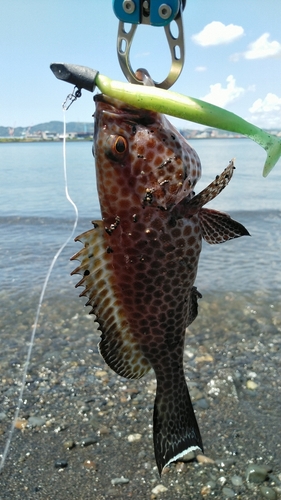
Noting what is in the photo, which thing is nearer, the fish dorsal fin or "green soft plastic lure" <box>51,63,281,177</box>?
"green soft plastic lure" <box>51,63,281,177</box>

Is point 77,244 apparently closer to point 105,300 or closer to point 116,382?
point 116,382

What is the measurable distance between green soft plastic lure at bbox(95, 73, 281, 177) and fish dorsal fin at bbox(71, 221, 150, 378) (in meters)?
0.66

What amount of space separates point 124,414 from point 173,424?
3.36 meters

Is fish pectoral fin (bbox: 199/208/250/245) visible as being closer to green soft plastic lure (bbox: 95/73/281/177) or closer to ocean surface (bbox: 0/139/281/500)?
green soft plastic lure (bbox: 95/73/281/177)

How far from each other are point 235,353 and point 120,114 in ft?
19.1

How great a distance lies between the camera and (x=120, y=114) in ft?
7.66

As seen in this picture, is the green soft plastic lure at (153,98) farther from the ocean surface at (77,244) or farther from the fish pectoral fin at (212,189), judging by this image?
the ocean surface at (77,244)

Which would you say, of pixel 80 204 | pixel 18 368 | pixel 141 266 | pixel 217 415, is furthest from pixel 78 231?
pixel 141 266

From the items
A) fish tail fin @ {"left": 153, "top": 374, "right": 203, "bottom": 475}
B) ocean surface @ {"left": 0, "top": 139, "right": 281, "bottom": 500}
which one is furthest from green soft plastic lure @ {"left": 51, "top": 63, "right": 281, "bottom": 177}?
ocean surface @ {"left": 0, "top": 139, "right": 281, "bottom": 500}

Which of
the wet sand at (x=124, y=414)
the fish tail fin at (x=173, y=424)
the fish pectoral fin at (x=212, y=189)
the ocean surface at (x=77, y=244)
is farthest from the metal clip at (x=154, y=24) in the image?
the ocean surface at (x=77, y=244)

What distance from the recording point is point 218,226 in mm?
2689

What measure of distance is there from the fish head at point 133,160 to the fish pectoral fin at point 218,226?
269 mm

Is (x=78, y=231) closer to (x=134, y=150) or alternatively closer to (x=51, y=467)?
(x=51, y=467)

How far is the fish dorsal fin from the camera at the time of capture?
2449mm
